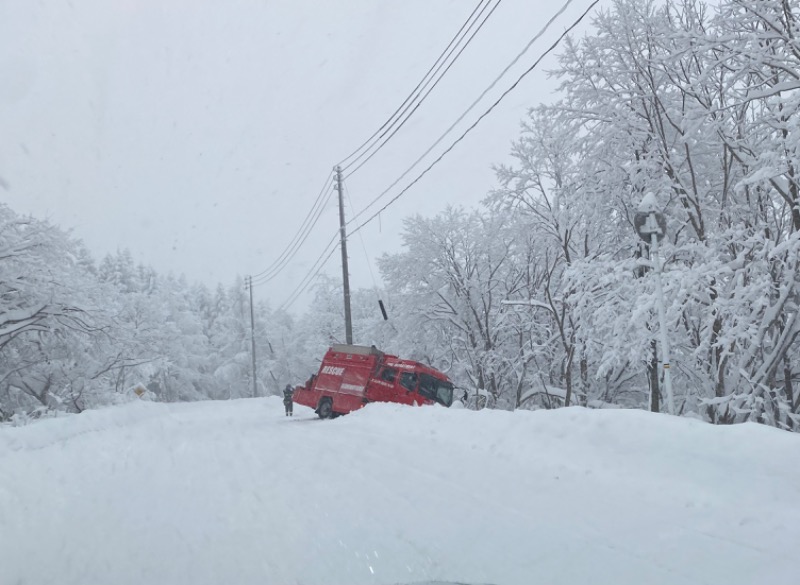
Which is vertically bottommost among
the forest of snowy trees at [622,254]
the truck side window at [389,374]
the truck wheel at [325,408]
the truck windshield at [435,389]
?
the truck wheel at [325,408]

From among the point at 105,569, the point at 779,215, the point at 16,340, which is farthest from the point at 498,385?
the point at 105,569

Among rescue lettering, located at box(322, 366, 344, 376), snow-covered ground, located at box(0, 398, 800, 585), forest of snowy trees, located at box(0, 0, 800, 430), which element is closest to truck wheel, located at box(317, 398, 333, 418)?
rescue lettering, located at box(322, 366, 344, 376)

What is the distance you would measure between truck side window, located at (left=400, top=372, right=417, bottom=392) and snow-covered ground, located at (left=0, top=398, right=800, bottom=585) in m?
11.5

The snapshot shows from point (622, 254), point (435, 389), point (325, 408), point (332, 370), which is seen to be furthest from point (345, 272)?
point (622, 254)

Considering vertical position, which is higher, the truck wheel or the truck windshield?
the truck windshield

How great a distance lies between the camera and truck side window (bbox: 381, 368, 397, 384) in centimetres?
2208

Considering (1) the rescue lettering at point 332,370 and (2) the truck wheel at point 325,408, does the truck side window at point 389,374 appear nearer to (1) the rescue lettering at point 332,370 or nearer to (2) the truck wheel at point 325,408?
(1) the rescue lettering at point 332,370

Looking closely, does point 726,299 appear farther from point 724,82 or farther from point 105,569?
point 105,569

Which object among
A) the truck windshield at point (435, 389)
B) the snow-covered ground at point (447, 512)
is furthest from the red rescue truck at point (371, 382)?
the snow-covered ground at point (447, 512)

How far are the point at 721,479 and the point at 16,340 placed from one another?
2625 centimetres

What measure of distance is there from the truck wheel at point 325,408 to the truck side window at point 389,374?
2603mm

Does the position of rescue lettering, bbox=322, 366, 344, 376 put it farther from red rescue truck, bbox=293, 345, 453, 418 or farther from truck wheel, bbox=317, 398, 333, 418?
truck wheel, bbox=317, 398, 333, 418

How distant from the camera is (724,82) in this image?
44.1ft

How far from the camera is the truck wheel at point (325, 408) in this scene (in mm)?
23484
